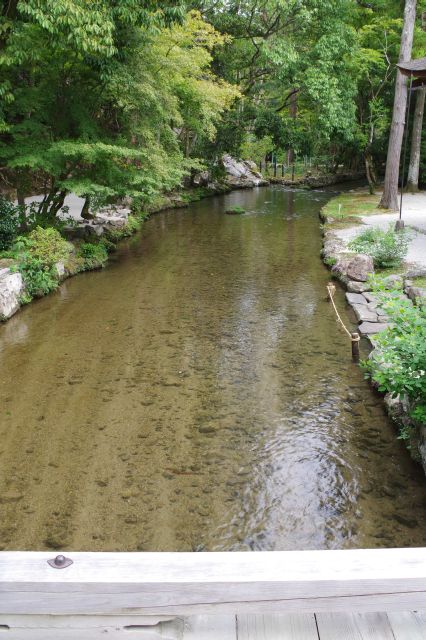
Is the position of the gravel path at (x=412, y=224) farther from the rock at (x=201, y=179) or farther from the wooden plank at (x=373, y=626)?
the rock at (x=201, y=179)

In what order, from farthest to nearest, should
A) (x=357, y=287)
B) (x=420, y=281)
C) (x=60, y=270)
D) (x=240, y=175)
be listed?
(x=240, y=175) → (x=60, y=270) → (x=357, y=287) → (x=420, y=281)

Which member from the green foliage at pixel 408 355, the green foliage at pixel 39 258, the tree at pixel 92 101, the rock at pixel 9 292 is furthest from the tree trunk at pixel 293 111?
the green foliage at pixel 408 355

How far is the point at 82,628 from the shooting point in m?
1.86

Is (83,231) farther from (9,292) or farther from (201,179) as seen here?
(201,179)

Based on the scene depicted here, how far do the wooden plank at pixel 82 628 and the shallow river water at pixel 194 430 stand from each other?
84.9 inches

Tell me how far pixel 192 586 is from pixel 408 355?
10.3 feet

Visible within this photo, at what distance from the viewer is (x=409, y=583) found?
6.03 ft

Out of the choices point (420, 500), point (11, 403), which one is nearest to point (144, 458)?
point (11, 403)

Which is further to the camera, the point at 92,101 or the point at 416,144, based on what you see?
the point at 416,144

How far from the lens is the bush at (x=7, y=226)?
1057cm

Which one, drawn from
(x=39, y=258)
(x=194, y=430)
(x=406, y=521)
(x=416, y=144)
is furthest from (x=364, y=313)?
(x=416, y=144)

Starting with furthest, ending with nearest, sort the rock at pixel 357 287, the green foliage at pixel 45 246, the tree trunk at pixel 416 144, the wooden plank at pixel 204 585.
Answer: the tree trunk at pixel 416 144 < the green foliage at pixel 45 246 < the rock at pixel 357 287 < the wooden plank at pixel 204 585

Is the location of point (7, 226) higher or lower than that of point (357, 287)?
higher

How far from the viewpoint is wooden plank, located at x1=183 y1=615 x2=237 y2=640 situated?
1.89 metres
